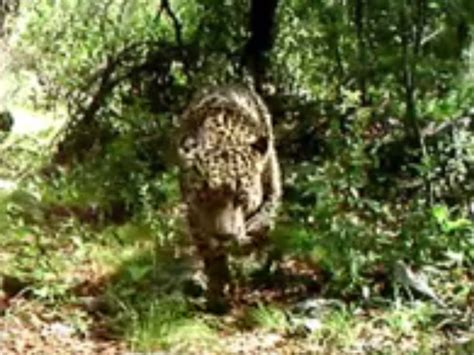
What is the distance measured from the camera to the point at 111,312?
556 cm

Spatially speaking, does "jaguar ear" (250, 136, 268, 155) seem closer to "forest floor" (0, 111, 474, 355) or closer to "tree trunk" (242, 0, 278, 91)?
"forest floor" (0, 111, 474, 355)

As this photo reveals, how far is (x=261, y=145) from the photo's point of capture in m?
5.64

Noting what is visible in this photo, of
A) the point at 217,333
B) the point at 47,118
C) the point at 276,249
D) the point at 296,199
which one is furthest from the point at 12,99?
the point at 217,333

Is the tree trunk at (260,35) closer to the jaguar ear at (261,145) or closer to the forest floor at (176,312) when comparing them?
the forest floor at (176,312)

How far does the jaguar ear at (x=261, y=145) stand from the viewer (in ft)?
18.3

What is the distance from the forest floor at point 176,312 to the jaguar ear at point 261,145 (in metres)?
0.89

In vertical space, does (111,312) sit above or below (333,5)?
below

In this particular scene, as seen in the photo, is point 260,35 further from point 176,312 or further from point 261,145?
point 176,312

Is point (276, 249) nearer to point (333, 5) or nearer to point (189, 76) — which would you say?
point (189, 76)

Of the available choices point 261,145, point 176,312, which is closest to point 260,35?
point 261,145

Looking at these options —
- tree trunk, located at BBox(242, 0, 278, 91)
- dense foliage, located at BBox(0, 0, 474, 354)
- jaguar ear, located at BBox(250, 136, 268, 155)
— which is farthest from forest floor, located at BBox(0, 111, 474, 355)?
tree trunk, located at BBox(242, 0, 278, 91)

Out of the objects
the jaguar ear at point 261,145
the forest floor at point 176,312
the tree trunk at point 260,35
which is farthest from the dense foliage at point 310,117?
the jaguar ear at point 261,145

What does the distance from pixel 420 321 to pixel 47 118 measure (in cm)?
863

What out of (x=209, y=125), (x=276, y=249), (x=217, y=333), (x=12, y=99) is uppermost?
(x=12, y=99)
